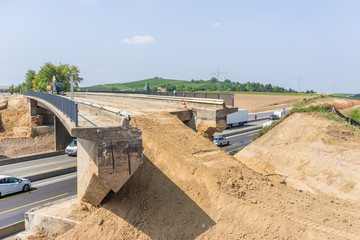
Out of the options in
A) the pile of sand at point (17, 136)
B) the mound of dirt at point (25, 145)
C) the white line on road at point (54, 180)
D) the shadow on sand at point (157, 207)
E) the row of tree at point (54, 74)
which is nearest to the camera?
the shadow on sand at point (157, 207)

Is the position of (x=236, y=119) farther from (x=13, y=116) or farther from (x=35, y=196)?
(x=13, y=116)

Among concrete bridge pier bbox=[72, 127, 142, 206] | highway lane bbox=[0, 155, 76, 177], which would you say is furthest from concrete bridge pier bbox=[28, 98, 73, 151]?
concrete bridge pier bbox=[72, 127, 142, 206]

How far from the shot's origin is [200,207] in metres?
7.32

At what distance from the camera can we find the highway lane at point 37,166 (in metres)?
21.5

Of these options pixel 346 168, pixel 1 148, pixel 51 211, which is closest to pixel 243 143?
pixel 346 168

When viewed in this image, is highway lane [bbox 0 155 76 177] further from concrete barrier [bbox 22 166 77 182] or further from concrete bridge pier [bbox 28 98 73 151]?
concrete bridge pier [bbox 28 98 73 151]

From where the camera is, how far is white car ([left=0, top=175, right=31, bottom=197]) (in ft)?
52.7

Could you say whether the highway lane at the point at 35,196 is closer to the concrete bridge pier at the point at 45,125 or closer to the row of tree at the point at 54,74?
the concrete bridge pier at the point at 45,125

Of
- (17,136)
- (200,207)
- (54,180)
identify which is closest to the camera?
(200,207)

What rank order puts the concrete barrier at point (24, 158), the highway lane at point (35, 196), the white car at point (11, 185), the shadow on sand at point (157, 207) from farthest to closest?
the concrete barrier at point (24, 158)
the white car at point (11, 185)
the highway lane at point (35, 196)
the shadow on sand at point (157, 207)

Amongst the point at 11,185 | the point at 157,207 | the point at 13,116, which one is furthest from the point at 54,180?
the point at 13,116

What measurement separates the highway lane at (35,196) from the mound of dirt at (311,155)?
492 inches

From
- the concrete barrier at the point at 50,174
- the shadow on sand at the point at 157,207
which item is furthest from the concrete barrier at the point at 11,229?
the concrete barrier at the point at 50,174

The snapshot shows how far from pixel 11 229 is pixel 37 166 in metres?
12.1
